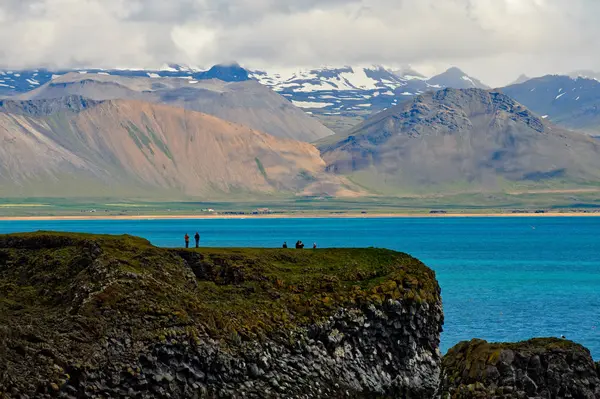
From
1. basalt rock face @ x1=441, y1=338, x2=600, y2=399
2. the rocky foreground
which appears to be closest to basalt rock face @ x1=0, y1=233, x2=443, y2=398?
the rocky foreground

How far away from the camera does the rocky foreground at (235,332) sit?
39.7 metres

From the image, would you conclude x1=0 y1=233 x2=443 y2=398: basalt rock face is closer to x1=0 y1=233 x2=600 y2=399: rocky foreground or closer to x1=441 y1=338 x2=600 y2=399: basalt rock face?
x1=0 y1=233 x2=600 y2=399: rocky foreground

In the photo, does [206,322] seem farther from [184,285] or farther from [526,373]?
[526,373]

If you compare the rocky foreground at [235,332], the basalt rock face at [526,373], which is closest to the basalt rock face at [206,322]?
the rocky foreground at [235,332]

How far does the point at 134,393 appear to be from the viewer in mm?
42531

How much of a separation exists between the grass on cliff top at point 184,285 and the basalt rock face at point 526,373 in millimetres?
12605

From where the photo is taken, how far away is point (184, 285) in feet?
175

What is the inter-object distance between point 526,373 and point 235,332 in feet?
47.9

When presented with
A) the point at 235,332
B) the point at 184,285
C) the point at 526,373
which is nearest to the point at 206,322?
the point at 235,332

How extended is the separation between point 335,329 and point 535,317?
47.7 meters

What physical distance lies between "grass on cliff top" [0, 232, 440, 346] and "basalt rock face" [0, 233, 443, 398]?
0.09 meters

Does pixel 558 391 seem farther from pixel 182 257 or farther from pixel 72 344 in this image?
pixel 182 257

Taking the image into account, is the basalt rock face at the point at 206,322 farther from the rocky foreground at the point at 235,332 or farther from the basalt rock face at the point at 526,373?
the basalt rock face at the point at 526,373

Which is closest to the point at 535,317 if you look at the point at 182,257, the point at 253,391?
the point at 182,257
